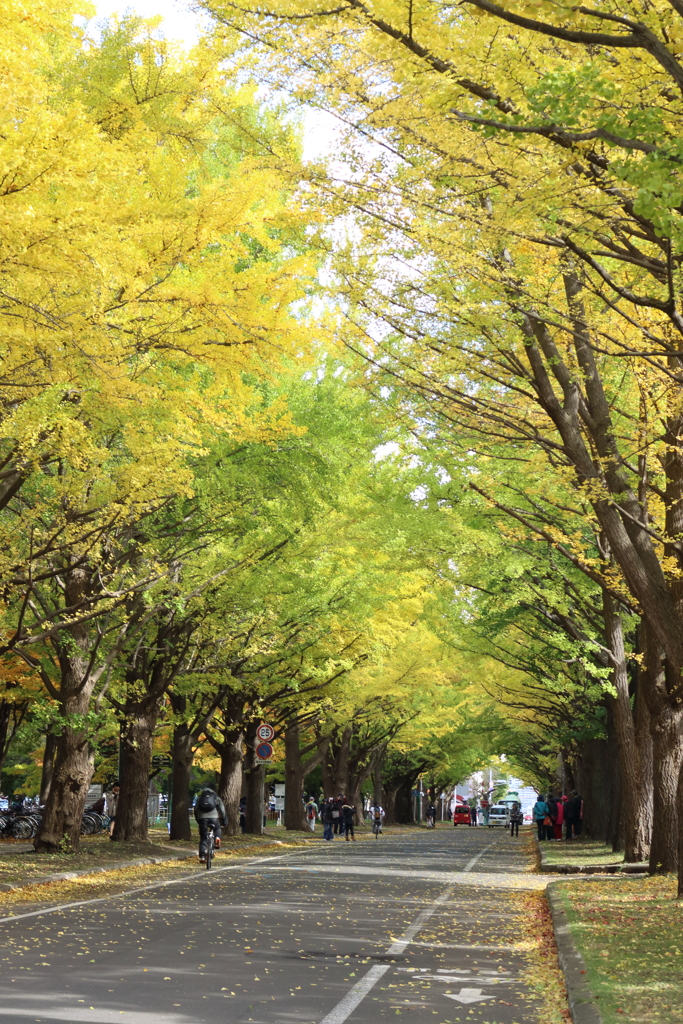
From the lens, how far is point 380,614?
33.5 metres

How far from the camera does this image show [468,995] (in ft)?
28.5

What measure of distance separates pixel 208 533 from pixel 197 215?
9277 millimetres

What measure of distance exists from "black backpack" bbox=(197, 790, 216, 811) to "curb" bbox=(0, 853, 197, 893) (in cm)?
179

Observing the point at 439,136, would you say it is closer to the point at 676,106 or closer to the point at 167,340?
the point at 676,106

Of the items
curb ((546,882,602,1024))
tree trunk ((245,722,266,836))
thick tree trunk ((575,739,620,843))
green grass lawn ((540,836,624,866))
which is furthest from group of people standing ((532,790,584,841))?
curb ((546,882,602,1024))

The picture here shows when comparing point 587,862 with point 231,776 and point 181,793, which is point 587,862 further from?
point 231,776

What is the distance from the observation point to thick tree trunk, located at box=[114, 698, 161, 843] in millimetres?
26859

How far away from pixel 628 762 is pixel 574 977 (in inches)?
546

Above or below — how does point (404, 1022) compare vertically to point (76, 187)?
below

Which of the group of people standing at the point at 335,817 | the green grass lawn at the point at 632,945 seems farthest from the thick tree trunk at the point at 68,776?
the group of people standing at the point at 335,817

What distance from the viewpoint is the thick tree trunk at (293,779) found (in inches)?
1638

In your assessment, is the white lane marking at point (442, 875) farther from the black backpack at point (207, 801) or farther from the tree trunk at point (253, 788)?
the tree trunk at point (253, 788)

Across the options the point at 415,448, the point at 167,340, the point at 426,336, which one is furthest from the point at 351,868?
the point at 167,340

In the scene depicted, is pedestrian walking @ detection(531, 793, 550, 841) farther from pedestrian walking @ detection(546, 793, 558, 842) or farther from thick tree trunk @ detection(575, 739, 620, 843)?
thick tree trunk @ detection(575, 739, 620, 843)
